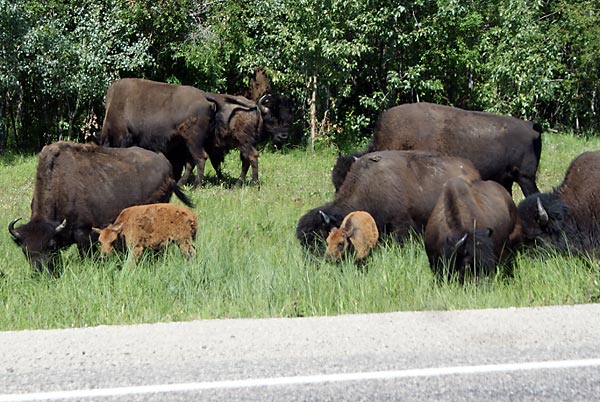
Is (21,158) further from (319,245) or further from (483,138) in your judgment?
(319,245)

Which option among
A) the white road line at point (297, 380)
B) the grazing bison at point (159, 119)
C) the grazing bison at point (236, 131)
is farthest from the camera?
the grazing bison at point (236, 131)

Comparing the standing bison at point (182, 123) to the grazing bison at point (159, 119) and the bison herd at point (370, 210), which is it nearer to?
the grazing bison at point (159, 119)

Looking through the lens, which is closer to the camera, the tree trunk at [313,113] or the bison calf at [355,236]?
the bison calf at [355,236]

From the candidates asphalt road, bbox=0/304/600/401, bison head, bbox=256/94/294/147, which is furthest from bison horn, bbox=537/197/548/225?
bison head, bbox=256/94/294/147

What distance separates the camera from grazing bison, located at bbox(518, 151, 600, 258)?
9719 millimetres

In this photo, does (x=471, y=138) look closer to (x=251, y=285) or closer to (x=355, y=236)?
(x=355, y=236)

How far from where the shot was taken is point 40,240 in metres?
9.37

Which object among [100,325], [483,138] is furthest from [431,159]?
[100,325]

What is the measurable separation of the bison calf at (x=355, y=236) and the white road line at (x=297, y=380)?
3.69 m

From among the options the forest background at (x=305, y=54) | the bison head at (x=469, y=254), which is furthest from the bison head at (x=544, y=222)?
the forest background at (x=305, y=54)

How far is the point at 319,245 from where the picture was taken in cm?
936

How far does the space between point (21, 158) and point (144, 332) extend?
15488mm

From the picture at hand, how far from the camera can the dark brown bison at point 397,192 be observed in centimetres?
1001

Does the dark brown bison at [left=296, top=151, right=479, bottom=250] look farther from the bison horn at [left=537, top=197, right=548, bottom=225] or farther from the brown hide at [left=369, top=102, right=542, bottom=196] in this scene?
the brown hide at [left=369, top=102, right=542, bottom=196]
